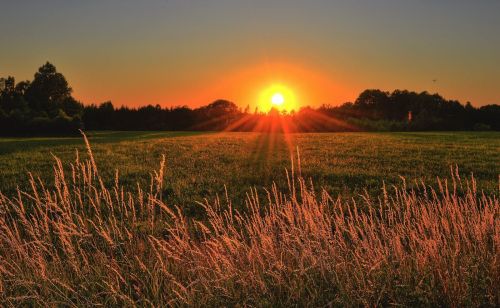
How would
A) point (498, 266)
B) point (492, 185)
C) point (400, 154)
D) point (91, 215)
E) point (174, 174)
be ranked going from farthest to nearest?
point (400, 154) → point (174, 174) → point (492, 185) → point (91, 215) → point (498, 266)

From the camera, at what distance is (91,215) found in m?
8.56

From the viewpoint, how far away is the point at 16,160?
59.0 ft

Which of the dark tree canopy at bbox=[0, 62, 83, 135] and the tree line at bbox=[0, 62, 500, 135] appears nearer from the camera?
the dark tree canopy at bbox=[0, 62, 83, 135]

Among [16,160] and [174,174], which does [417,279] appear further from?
[16,160]

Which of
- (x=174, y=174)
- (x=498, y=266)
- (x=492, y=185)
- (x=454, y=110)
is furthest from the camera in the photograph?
(x=454, y=110)

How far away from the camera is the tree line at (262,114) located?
230 feet

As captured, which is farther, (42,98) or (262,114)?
(262,114)

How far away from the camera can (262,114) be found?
8656 centimetres

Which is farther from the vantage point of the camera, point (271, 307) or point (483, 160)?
point (483, 160)

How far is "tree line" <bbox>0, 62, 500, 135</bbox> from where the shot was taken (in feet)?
230

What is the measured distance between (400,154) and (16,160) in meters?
17.0

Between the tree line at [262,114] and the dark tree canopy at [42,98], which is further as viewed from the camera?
the tree line at [262,114]

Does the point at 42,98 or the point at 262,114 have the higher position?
the point at 42,98

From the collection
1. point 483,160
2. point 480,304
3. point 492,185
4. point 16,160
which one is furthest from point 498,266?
point 16,160
